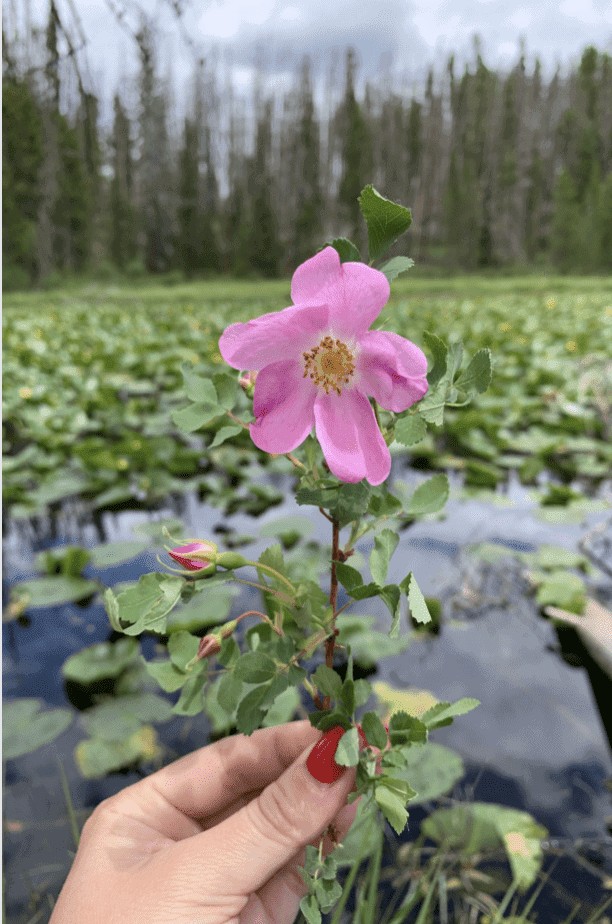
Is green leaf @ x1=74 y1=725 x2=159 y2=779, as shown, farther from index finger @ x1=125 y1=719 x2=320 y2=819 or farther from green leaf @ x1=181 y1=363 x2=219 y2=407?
green leaf @ x1=181 y1=363 x2=219 y2=407

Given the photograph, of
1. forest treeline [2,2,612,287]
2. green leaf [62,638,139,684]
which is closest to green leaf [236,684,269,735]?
green leaf [62,638,139,684]

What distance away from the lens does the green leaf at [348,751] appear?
0.43 meters

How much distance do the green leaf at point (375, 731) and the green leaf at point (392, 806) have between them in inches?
1.1

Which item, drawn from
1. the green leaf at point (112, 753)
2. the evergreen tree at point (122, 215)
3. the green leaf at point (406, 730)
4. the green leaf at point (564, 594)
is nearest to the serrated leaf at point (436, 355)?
the green leaf at point (406, 730)

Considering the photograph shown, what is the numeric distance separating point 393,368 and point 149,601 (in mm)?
198

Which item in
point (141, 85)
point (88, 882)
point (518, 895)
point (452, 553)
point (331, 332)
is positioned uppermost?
point (141, 85)

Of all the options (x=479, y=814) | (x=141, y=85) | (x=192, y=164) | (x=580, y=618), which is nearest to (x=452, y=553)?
(x=580, y=618)

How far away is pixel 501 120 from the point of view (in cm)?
1803

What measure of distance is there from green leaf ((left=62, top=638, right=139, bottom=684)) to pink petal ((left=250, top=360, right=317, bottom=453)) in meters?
1.23

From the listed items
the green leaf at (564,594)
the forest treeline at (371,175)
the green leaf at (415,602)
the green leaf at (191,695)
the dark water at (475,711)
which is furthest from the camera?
the forest treeline at (371,175)

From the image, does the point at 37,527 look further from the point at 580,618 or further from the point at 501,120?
the point at 501,120

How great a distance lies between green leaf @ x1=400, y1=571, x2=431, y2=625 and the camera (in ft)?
1.16

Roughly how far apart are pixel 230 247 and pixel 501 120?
778 cm

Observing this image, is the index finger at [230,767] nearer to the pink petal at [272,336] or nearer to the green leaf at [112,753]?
the pink petal at [272,336]
